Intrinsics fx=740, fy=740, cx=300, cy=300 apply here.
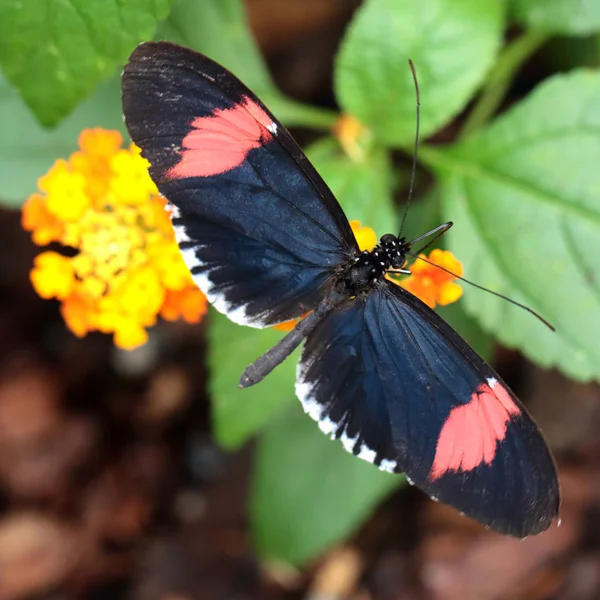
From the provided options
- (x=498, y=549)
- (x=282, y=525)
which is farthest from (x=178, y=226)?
(x=498, y=549)

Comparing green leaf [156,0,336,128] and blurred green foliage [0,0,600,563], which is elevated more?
green leaf [156,0,336,128]

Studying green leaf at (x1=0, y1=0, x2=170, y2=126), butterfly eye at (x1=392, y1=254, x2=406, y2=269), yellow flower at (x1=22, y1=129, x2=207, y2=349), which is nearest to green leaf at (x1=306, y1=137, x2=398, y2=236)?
butterfly eye at (x1=392, y1=254, x2=406, y2=269)

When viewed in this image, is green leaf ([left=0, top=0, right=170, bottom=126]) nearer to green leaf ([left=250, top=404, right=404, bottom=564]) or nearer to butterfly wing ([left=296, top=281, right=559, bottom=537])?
butterfly wing ([left=296, top=281, right=559, bottom=537])

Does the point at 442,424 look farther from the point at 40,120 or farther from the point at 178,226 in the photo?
the point at 40,120

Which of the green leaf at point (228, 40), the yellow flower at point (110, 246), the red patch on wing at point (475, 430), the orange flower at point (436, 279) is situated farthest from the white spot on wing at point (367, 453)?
the green leaf at point (228, 40)

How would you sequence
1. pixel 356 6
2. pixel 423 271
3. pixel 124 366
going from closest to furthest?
1. pixel 423 271
2. pixel 356 6
3. pixel 124 366
